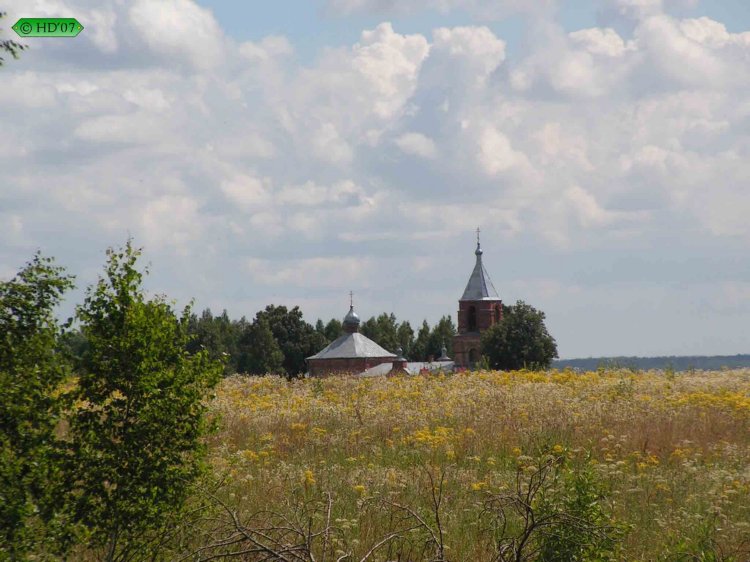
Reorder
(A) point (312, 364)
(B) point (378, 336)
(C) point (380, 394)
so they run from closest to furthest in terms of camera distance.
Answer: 1. (C) point (380, 394)
2. (A) point (312, 364)
3. (B) point (378, 336)

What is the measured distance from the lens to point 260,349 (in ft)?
305

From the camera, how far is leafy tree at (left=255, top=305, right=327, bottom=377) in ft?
318

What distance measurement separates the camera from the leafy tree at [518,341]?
70188 mm

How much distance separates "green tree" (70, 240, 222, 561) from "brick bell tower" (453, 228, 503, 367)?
83.8 m

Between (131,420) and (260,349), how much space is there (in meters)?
85.8

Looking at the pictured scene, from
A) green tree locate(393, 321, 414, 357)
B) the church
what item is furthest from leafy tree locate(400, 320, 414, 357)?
the church

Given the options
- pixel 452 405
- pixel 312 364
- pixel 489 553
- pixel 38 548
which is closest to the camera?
pixel 38 548

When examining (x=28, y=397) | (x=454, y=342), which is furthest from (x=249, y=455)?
(x=454, y=342)

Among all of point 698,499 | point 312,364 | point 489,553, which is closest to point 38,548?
point 489,553

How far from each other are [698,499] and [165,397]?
606 cm

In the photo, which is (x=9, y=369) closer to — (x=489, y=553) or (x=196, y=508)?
(x=196, y=508)

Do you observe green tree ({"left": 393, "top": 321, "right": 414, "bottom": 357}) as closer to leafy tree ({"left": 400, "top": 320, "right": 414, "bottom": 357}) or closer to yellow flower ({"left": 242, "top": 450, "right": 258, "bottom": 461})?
leafy tree ({"left": 400, "top": 320, "right": 414, "bottom": 357})

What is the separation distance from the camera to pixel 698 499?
10.2 metres

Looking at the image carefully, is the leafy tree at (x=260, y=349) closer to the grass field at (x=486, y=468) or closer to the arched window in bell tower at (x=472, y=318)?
the arched window in bell tower at (x=472, y=318)
